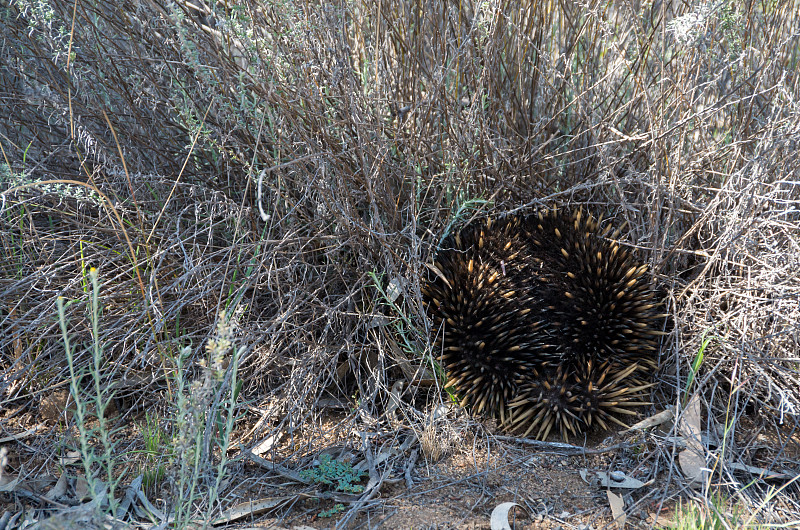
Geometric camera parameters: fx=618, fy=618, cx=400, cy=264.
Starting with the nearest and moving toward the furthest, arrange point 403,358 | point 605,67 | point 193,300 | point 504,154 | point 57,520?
1. point 57,520
2. point 193,300
3. point 403,358
4. point 504,154
5. point 605,67

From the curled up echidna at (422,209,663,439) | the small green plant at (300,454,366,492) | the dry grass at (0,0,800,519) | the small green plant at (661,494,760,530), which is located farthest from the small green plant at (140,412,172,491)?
the small green plant at (661,494,760,530)

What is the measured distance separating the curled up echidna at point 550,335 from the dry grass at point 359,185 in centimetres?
15

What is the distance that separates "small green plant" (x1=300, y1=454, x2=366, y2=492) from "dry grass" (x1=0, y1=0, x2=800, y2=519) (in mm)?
173

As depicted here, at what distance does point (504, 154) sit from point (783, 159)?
1187 millimetres

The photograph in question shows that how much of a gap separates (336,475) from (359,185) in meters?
1.32

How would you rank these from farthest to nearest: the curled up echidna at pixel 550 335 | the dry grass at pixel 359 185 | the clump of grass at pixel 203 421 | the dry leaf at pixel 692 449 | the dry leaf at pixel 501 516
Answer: the curled up echidna at pixel 550 335 → the dry grass at pixel 359 185 → the dry leaf at pixel 692 449 → the dry leaf at pixel 501 516 → the clump of grass at pixel 203 421

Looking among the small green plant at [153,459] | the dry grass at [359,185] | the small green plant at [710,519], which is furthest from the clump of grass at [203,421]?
the small green plant at [710,519]

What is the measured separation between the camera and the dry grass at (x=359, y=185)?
2562 millimetres

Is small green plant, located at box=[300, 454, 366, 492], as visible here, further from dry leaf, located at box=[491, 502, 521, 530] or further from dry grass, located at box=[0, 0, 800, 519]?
dry leaf, located at box=[491, 502, 521, 530]

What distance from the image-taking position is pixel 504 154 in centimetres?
302

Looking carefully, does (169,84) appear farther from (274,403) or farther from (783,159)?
(783,159)

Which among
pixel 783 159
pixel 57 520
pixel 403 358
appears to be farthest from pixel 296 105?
pixel 783 159

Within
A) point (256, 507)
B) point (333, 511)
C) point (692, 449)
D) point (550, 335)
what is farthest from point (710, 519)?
Answer: point (256, 507)

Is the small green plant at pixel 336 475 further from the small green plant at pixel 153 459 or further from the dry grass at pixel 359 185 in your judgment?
the small green plant at pixel 153 459
